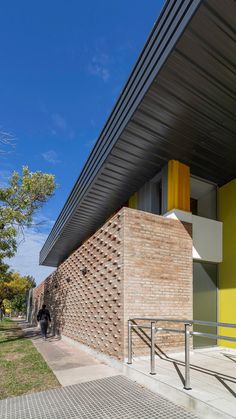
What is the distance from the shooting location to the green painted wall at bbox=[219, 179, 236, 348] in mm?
8633

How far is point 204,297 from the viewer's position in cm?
889

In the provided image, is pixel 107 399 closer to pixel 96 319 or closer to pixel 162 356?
pixel 162 356

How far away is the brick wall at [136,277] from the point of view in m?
6.98

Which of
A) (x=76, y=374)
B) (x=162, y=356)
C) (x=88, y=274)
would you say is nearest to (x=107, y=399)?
(x=76, y=374)

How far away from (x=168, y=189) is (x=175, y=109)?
8.16 feet

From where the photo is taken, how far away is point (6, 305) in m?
42.6

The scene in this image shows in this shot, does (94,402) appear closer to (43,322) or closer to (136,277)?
(136,277)

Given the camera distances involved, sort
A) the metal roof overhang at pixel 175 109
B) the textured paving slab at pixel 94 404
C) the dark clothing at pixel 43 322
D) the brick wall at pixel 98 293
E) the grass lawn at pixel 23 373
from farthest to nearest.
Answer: the dark clothing at pixel 43 322, the brick wall at pixel 98 293, the grass lawn at pixel 23 373, the metal roof overhang at pixel 175 109, the textured paving slab at pixel 94 404

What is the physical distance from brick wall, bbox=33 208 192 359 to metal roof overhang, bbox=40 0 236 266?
Result: 1.72 metres

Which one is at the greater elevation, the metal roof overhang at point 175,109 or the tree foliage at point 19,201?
the metal roof overhang at point 175,109

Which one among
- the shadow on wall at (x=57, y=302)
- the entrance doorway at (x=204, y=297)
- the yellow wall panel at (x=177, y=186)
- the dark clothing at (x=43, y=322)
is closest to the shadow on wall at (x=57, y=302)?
the shadow on wall at (x=57, y=302)

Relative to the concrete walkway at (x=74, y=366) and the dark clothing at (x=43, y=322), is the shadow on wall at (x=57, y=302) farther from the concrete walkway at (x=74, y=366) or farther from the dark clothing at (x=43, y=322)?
the concrete walkway at (x=74, y=366)

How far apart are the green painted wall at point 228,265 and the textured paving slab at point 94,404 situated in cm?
400

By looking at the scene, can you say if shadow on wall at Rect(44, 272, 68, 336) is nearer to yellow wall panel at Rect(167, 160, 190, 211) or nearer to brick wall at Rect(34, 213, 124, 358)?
brick wall at Rect(34, 213, 124, 358)
